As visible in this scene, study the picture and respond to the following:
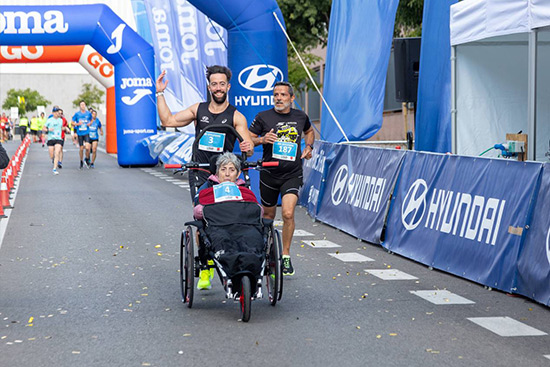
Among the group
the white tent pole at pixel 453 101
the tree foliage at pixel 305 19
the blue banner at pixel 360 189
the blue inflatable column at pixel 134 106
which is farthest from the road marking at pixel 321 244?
the blue inflatable column at pixel 134 106

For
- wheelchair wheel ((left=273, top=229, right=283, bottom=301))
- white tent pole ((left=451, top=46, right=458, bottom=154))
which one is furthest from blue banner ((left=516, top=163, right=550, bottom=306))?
white tent pole ((left=451, top=46, right=458, bottom=154))

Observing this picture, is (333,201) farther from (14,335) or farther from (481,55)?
(14,335)

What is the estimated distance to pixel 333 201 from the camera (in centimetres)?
1337

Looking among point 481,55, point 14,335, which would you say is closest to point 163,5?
point 481,55

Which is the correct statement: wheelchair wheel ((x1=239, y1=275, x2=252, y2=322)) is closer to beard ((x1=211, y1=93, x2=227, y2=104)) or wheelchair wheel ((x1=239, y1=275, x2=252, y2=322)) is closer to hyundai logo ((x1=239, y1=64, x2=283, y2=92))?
beard ((x1=211, y1=93, x2=227, y2=104))

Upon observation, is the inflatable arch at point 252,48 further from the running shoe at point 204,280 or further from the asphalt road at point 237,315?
the running shoe at point 204,280

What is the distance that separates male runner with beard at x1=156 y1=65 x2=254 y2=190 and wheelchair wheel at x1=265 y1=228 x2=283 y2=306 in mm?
1271

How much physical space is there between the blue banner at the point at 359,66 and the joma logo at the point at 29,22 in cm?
1351

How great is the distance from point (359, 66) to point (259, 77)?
72.8 inches

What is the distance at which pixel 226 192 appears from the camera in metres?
7.02

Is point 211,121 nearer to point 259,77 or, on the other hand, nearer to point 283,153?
point 283,153

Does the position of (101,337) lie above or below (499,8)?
below

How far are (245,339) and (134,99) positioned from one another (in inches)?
953

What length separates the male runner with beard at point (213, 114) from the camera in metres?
8.03
